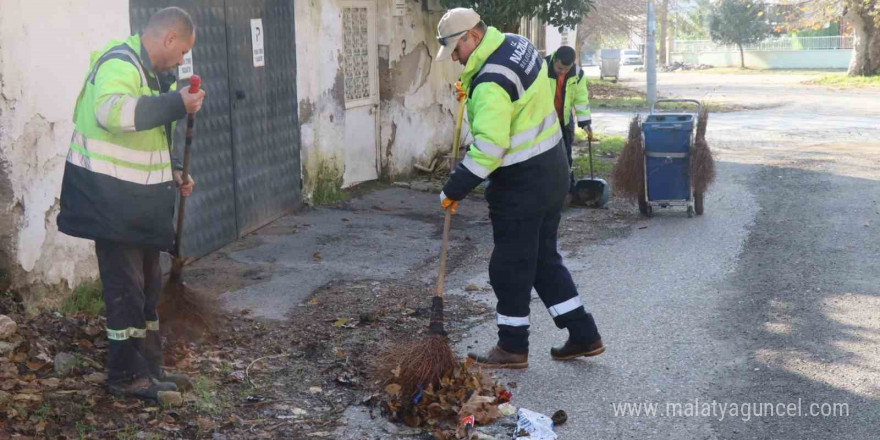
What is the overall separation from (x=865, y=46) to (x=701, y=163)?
29.1 m

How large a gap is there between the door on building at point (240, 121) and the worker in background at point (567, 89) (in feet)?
8.99

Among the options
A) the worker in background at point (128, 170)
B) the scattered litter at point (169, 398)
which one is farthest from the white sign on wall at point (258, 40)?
the scattered litter at point (169, 398)

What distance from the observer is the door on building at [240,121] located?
7.63 m

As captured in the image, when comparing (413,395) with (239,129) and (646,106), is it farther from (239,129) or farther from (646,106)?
(646,106)

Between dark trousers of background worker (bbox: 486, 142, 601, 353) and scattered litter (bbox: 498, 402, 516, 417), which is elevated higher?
dark trousers of background worker (bbox: 486, 142, 601, 353)

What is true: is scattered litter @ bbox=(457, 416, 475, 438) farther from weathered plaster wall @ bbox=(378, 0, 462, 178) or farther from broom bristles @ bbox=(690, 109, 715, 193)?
weathered plaster wall @ bbox=(378, 0, 462, 178)

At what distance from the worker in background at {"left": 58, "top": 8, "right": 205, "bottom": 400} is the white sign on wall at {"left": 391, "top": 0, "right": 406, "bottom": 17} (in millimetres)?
7369

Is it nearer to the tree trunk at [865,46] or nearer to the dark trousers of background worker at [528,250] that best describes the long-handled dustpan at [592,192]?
the dark trousers of background worker at [528,250]

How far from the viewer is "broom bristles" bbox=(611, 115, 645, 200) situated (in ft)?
32.0

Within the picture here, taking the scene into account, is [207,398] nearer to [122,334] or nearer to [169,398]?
[169,398]

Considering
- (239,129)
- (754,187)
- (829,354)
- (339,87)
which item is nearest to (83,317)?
(239,129)

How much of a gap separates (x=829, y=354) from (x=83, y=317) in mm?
4413

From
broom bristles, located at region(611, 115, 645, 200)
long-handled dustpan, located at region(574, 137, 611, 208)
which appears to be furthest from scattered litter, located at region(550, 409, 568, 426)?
long-handled dustpan, located at region(574, 137, 611, 208)

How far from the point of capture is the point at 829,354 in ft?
18.0
